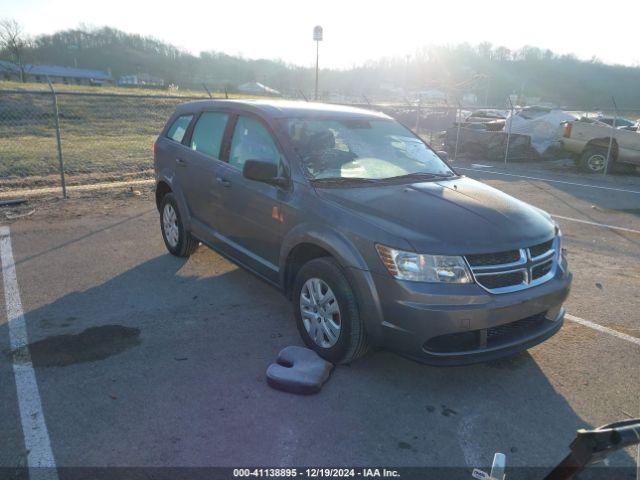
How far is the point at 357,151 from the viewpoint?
423cm

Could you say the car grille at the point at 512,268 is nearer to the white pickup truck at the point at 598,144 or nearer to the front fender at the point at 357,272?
the front fender at the point at 357,272

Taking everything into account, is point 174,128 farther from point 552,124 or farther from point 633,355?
point 552,124

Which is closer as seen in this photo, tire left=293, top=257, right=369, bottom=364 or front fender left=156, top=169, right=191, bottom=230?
tire left=293, top=257, right=369, bottom=364

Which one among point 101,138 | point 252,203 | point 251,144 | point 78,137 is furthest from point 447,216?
point 78,137

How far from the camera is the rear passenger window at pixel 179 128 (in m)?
5.54

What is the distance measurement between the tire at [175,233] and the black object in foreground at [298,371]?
97.9 inches

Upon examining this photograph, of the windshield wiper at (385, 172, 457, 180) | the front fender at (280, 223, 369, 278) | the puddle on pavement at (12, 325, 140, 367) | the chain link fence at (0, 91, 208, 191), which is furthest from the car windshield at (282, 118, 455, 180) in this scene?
the chain link fence at (0, 91, 208, 191)

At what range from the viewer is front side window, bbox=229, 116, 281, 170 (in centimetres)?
414

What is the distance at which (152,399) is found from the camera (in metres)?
3.17

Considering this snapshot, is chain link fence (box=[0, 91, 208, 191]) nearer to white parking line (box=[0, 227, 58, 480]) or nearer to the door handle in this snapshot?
white parking line (box=[0, 227, 58, 480])

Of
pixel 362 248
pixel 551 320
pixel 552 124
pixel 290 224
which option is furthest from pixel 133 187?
pixel 552 124

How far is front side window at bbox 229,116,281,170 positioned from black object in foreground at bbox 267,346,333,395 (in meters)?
1.49

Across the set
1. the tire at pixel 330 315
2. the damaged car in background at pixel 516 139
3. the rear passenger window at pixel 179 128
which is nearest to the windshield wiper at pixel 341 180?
the tire at pixel 330 315

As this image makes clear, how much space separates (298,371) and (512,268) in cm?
155
